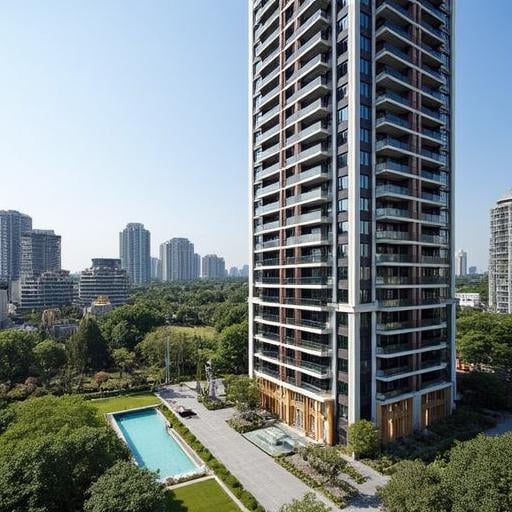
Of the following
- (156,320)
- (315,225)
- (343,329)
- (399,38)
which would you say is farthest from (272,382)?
(156,320)

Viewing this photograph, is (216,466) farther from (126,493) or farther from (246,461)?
(126,493)

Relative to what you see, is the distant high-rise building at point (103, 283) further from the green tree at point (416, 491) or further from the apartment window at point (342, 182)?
the green tree at point (416, 491)

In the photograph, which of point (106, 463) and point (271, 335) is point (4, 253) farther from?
point (106, 463)

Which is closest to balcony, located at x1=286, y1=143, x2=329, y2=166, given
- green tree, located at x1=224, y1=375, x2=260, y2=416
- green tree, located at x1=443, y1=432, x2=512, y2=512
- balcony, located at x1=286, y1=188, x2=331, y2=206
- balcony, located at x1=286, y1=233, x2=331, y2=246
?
balcony, located at x1=286, y1=188, x2=331, y2=206

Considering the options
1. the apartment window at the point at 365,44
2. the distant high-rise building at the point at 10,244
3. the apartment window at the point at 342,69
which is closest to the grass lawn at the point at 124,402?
the apartment window at the point at 342,69

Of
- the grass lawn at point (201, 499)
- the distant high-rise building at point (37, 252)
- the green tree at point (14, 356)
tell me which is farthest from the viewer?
the distant high-rise building at point (37, 252)

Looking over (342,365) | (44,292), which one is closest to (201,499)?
(342,365)
